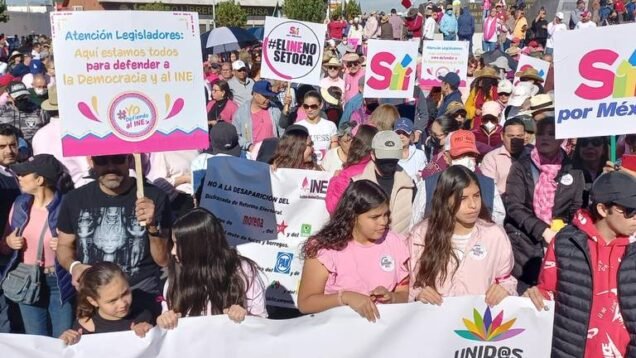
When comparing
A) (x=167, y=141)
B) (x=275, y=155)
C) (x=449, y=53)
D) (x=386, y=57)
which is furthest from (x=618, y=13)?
(x=167, y=141)

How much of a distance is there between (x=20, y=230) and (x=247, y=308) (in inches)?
75.0

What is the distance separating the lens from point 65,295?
5047 millimetres

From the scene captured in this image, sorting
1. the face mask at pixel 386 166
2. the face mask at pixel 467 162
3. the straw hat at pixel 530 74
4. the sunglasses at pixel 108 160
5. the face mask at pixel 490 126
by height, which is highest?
the sunglasses at pixel 108 160

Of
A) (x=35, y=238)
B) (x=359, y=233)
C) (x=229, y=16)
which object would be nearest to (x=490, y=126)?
(x=359, y=233)

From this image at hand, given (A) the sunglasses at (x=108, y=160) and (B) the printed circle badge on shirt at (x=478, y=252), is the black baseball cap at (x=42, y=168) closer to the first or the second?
(A) the sunglasses at (x=108, y=160)

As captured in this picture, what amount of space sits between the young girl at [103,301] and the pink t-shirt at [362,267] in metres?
1.02

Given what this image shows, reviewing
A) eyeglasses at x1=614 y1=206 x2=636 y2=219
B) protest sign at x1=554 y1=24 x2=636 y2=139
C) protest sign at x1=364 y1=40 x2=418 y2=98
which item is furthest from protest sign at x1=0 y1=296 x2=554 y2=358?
protest sign at x1=364 y1=40 x2=418 y2=98

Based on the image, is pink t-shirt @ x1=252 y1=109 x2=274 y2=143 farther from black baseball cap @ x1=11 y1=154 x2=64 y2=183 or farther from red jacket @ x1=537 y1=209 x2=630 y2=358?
red jacket @ x1=537 y1=209 x2=630 y2=358

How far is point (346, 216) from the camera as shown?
4070 millimetres

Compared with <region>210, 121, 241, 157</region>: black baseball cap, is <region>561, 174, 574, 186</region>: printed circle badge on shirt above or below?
above

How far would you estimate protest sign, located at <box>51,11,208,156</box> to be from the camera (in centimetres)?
428

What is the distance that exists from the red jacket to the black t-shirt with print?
2.42 metres

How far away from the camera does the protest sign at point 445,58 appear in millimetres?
11617

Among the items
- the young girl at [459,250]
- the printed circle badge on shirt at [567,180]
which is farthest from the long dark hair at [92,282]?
the printed circle badge on shirt at [567,180]
